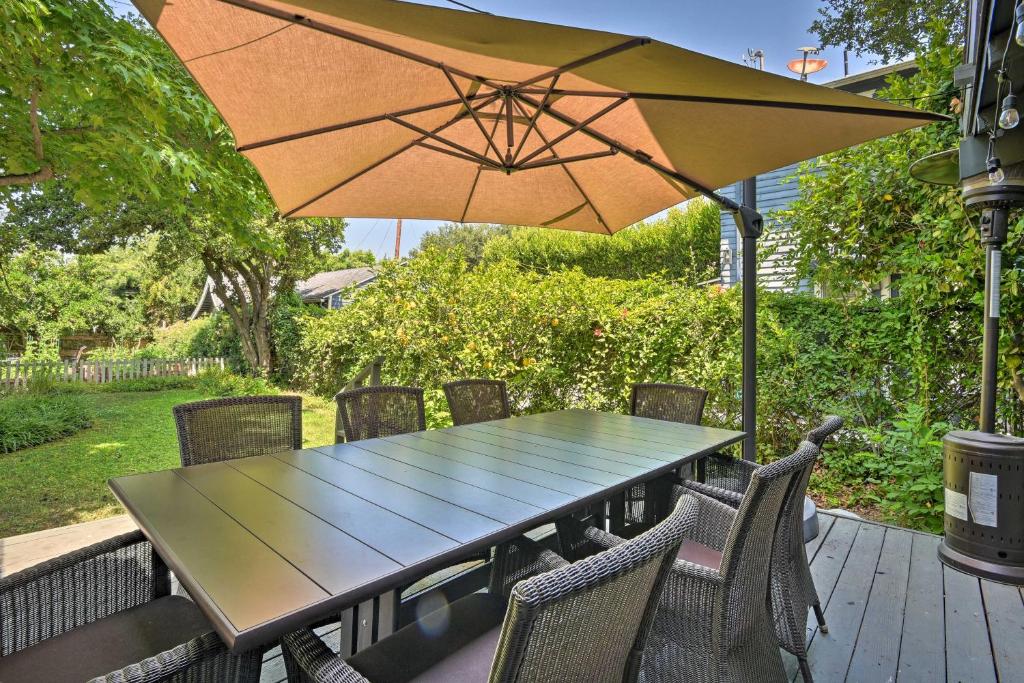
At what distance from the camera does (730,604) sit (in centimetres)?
155

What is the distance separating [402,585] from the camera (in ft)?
4.08

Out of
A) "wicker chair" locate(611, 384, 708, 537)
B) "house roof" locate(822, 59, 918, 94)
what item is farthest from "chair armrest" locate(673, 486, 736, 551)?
"house roof" locate(822, 59, 918, 94)

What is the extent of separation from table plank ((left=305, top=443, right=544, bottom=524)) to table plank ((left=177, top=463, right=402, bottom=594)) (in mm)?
373

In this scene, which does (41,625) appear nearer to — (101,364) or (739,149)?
(739,149)

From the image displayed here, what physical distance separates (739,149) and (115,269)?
13.3 metres

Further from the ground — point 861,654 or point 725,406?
point 725,406

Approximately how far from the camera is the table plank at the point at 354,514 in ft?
4.41

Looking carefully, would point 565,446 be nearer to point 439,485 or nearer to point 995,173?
→ point 439,485

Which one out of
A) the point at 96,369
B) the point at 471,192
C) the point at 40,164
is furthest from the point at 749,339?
the point at 96,369

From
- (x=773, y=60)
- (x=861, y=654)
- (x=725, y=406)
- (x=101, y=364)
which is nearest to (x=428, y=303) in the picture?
(x=725, y=406)

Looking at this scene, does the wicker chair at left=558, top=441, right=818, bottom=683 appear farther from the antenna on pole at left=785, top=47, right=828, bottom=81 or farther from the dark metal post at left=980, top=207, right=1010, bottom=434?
the antenna on pole at left=785, top=47, right=828, bottom=81

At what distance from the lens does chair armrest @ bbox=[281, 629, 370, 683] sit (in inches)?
42.3

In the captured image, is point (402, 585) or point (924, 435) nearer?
point (402, 585)

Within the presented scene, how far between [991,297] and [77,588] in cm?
402
